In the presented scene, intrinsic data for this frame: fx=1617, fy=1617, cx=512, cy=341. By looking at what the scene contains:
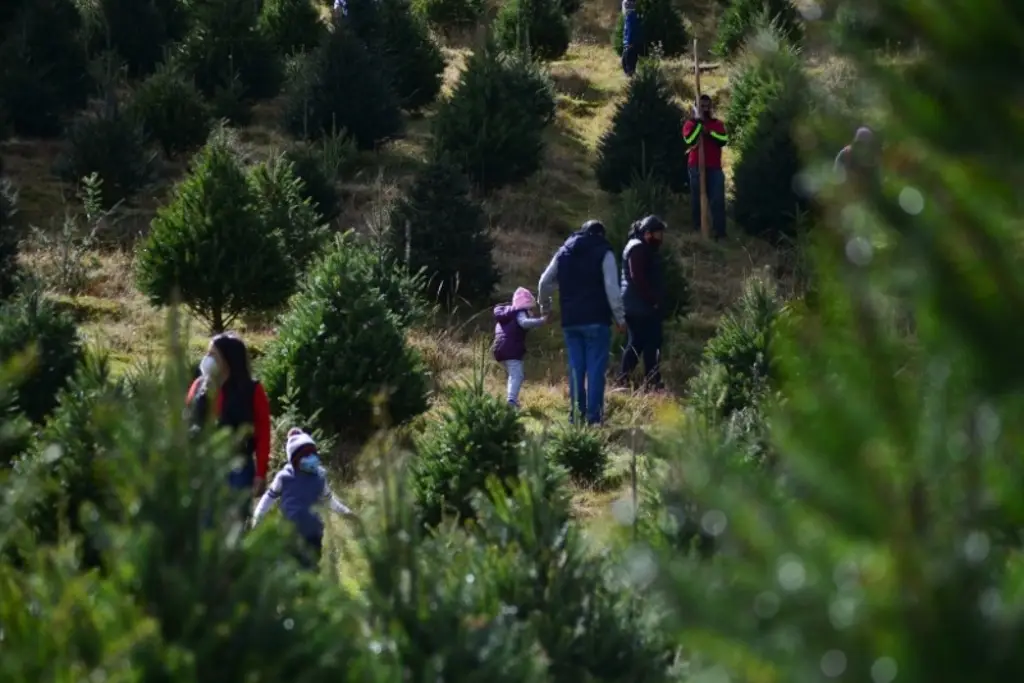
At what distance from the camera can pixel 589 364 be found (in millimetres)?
11703

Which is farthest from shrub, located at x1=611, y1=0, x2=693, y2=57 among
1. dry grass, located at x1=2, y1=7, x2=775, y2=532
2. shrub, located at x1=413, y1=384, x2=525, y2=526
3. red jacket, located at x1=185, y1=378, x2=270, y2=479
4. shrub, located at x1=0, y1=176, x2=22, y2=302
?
red jacket, located at x1=185, y1=378, x2=270, y2=479

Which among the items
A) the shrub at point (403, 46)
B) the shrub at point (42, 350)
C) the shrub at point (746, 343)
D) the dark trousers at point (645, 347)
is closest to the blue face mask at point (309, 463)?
the shrub at point (42, 350)

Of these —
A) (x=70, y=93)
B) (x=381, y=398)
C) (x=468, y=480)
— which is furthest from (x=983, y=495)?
(x=70, y=93)

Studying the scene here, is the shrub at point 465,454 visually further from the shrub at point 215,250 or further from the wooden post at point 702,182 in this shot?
the wooden post at point 702,182

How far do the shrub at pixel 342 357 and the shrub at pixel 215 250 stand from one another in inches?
67.3

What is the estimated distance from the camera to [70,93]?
20922 mm

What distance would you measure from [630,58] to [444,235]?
10.6 m

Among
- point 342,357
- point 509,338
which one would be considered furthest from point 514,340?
point 342,357

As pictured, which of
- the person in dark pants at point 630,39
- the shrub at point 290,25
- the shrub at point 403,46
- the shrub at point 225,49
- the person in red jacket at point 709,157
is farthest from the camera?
the person in dark pants at point 630,39

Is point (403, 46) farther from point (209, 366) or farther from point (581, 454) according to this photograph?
point (209, 366)

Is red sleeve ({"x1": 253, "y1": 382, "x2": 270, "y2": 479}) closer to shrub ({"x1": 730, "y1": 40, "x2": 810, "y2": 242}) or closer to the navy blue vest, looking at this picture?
the navy blue vest

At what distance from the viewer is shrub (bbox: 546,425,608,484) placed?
419 inches

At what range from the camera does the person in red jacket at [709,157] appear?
57.0ft

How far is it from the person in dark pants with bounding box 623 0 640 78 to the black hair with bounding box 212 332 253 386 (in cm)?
1817
